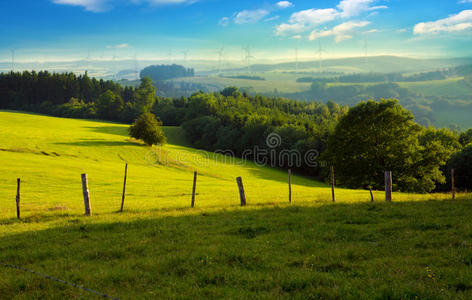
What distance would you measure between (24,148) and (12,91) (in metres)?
125

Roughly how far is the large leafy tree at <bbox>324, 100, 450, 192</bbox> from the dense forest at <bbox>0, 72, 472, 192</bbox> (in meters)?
0.14

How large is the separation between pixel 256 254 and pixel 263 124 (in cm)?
10837

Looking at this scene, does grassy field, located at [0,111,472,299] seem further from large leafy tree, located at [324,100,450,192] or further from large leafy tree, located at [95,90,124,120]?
large leafy tree, located at [95,90,124,120]

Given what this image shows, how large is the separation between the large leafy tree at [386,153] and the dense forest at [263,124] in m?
0.14

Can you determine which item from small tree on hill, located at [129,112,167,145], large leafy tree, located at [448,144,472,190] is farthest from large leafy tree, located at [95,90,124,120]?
large leafy tree, located at [448,144,472,190]

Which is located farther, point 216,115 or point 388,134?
point 216,115

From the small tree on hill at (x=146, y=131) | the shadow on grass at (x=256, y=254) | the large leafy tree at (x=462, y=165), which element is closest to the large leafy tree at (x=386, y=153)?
the large leafy tree at (x=462, y=165)

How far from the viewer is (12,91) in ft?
521

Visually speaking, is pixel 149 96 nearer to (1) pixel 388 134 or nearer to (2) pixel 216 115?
(2) pixel 216 115

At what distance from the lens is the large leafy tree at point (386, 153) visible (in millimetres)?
45406

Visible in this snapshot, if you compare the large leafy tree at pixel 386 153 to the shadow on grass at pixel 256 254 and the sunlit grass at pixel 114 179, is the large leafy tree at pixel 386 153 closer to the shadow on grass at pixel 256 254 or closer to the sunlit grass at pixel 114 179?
the sunlit grass at pixel 114 179

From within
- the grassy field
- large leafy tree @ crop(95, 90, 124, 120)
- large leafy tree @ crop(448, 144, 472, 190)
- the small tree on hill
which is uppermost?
large leafy tree @ crop(95, 90, 124, 120)

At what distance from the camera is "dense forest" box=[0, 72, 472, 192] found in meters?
46.5

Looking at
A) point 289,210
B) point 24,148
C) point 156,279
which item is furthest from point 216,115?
point 156,279
